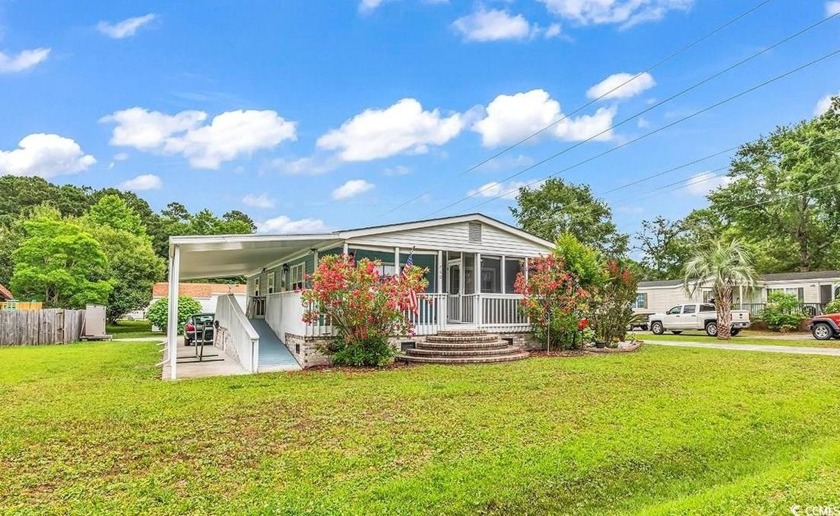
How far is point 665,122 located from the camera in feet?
63.4

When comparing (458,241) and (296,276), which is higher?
(458,241)

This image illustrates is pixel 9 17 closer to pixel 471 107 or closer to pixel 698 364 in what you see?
pixel 471 107

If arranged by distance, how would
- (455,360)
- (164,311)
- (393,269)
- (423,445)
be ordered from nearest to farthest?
(423,445), (455,360), (393,269), (164,311)

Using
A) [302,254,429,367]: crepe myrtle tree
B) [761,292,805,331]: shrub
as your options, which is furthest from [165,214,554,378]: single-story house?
[761,292,805,331]: shrub

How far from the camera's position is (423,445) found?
4.82 m

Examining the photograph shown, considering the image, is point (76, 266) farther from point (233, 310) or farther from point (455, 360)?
point (455, 360)

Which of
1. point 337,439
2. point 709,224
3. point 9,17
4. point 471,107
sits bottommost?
point 337,439

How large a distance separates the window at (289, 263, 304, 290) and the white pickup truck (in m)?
17.8

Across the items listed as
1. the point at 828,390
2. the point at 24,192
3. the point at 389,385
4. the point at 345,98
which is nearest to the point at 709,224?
the point at 345,98

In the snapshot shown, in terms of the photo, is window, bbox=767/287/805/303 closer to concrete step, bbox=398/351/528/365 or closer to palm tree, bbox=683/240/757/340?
palm tree, bbox=683/240/757/340

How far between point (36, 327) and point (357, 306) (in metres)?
13.8

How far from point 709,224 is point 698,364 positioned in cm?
3045

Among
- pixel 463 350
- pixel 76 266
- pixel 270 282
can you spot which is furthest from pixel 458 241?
pixel 76 266

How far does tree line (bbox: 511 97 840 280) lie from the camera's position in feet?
82.0
